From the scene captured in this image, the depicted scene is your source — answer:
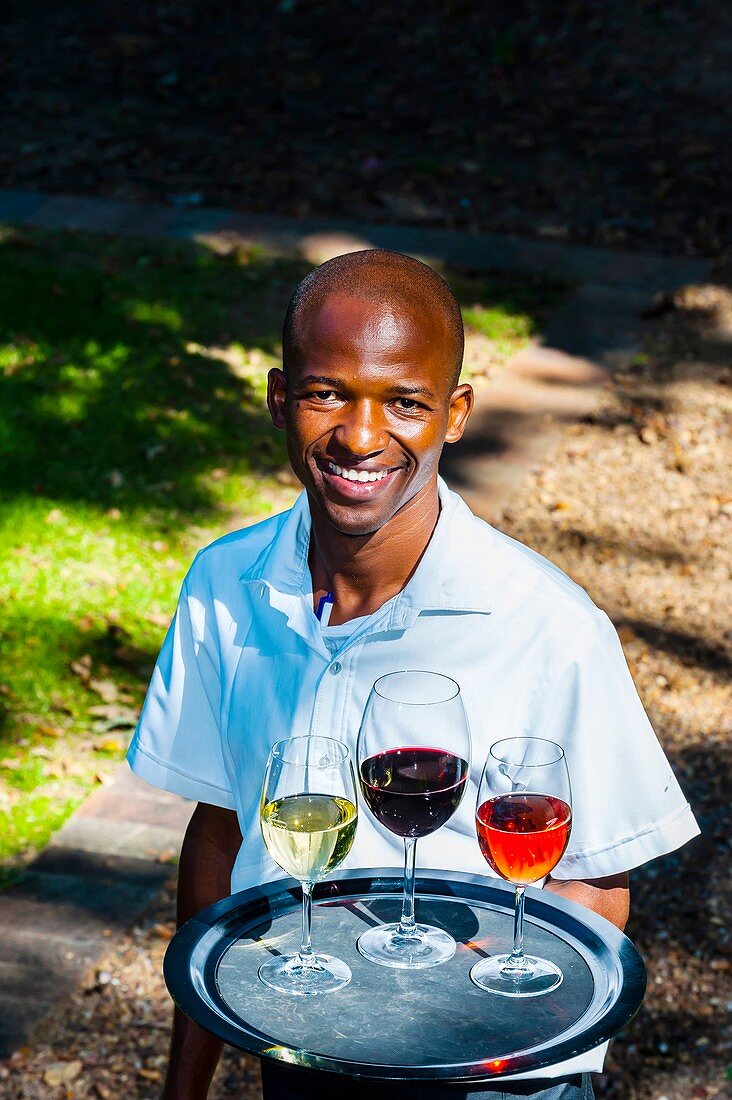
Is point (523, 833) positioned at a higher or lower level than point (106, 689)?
higher

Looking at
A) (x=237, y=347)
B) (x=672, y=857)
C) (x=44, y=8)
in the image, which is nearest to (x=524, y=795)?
(x=672, y=857)

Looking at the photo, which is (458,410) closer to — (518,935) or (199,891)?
(518,935)

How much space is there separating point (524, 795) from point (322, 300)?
0.90m

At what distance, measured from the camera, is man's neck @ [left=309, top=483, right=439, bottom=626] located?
259 cm

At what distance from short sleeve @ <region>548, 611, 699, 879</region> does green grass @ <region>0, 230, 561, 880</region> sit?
3.03 meters

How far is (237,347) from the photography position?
28.8 ft

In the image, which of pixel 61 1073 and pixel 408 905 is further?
pixel 61 1073

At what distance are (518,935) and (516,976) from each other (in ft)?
0.19

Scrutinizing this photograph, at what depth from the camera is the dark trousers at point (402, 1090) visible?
89.9 inches

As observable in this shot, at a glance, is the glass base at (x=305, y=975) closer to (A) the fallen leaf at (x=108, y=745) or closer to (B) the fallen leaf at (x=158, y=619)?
(A) the fallen leaf at (x=108, y=745)

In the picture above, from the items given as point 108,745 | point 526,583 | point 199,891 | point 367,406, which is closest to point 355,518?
point 367,406

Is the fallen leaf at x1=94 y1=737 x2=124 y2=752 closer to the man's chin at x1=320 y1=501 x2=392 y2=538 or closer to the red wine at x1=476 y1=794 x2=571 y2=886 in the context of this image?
the man's chin at x1=320 y1=501 x2=392 y2=538

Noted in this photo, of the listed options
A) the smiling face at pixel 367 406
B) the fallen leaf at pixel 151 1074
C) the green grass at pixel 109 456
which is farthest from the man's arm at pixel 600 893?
the green grass at pixel 109 456

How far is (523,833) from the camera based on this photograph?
206 centimetres
